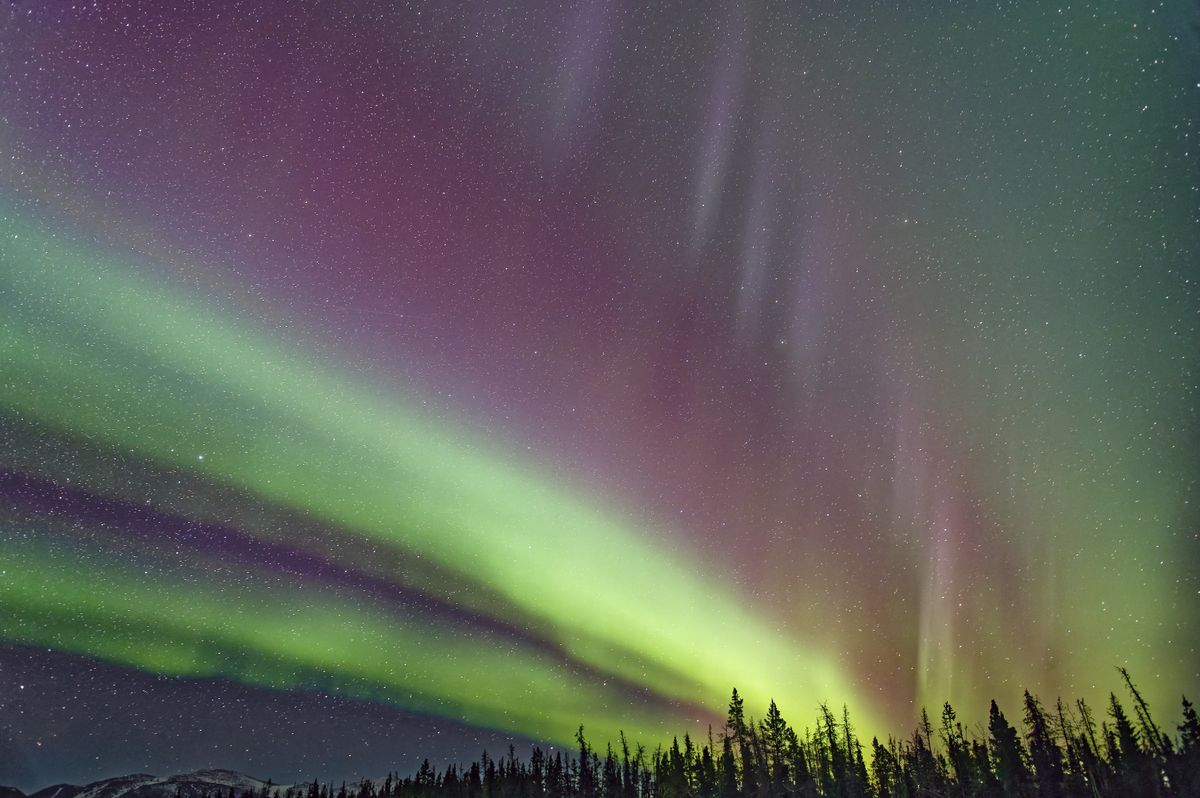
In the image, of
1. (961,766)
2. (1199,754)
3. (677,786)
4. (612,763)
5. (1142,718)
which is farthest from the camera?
(612,763)

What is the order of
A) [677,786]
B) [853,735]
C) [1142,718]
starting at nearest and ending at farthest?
[1142,718], [677,786], [853,735]

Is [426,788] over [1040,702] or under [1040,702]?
under

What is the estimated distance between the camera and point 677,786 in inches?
2940

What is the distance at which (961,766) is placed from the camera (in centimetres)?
6681

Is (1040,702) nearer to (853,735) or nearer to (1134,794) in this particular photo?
(1134,794)

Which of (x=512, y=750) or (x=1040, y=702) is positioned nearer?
(x=1040, y=702)

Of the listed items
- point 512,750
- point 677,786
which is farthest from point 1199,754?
point 512,750

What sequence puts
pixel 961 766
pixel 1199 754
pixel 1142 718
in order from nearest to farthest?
1. pixel 1199 754
2. pixel 1142 718
3. pixel 961 766

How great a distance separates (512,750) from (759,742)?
70.5m

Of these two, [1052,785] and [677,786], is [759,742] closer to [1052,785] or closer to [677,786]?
[677,786]

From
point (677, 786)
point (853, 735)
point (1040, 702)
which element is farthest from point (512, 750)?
point (1040, 702)

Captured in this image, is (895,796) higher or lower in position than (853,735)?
lower

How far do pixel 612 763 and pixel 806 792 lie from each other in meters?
43.7

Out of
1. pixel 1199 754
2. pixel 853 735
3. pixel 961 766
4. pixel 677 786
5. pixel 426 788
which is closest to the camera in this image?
pixel 1199 754
